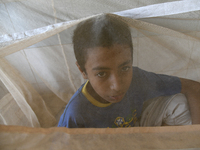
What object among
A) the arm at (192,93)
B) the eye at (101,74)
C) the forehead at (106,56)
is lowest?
the arm at (192,93)

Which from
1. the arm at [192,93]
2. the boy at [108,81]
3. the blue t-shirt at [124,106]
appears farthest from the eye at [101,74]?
the arm at [192,93]

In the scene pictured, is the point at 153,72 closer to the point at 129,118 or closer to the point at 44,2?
the point at 129,118

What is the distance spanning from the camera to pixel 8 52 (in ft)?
1.71

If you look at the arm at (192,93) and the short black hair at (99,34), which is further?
the arm at (192,93)

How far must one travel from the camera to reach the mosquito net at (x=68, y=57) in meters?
0.48

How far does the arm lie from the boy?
0.9 inches

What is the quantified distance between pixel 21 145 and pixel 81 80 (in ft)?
0.94

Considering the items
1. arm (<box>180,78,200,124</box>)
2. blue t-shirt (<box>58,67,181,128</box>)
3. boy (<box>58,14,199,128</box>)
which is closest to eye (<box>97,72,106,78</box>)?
boy (<box>58,14,199,128</box>)

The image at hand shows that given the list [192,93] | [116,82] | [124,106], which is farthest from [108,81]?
[192,93]

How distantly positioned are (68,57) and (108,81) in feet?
0.61

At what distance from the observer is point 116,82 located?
18.3 inches

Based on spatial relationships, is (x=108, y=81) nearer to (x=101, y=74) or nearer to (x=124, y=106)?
(x=101, y=74)

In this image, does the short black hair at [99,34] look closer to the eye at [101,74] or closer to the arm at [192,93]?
the eye at [101,74]

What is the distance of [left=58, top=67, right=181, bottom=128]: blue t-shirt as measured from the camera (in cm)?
51
